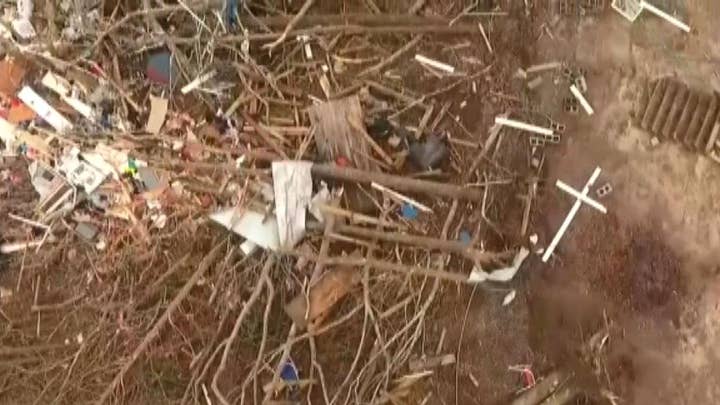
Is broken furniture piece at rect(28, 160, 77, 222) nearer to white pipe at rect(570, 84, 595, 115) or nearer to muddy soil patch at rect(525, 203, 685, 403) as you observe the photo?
muddy soil patch at rect(525, 203, 685, 403)

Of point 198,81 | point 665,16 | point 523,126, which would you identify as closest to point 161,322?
point 198,81

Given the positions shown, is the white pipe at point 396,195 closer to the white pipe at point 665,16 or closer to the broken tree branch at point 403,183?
the broken tree branch at point 403,183

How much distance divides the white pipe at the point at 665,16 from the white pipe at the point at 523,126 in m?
0.80

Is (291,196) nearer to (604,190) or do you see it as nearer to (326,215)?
(326,215)

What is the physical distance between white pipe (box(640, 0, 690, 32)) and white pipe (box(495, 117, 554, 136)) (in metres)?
0.80

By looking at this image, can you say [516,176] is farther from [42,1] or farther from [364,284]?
[42,1]

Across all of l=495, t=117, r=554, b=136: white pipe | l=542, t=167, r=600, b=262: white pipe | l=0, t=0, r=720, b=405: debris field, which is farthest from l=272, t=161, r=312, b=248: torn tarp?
l=542, t=167, r=600, b=262: white pipe

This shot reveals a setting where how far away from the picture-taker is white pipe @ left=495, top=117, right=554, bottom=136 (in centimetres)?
488

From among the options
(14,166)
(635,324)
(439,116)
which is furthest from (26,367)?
(635,324)

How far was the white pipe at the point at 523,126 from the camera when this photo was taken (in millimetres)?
4879

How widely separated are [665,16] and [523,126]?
3.01 ft

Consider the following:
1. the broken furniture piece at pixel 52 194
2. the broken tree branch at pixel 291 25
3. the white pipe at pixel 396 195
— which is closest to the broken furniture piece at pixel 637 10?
the white pipe at pixel 396 195

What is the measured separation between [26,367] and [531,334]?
2.75 meters

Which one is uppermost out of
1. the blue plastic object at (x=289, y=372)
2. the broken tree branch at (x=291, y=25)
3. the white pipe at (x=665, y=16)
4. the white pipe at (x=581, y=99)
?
the broken tree branch at (x=291, y=25)
